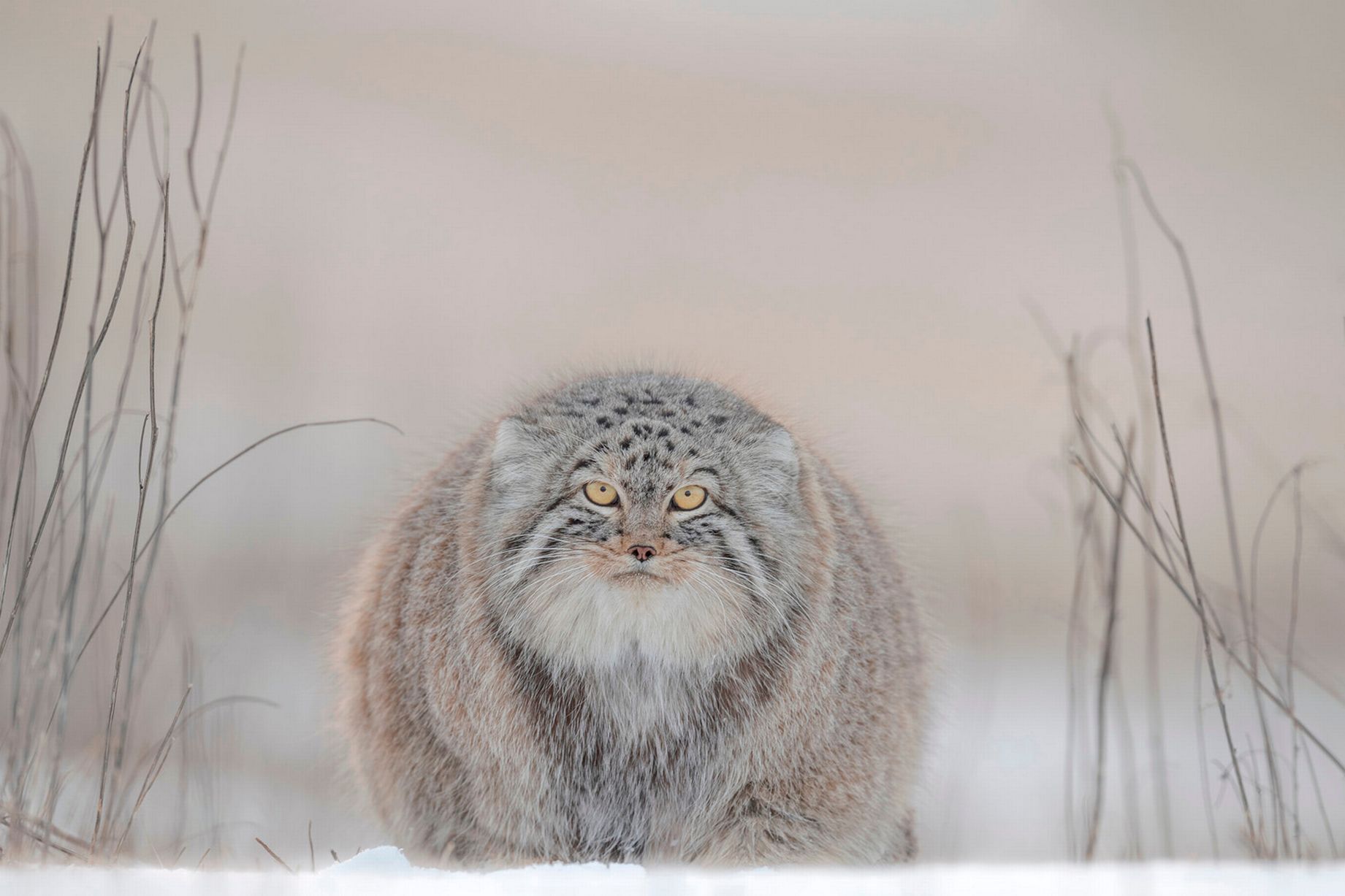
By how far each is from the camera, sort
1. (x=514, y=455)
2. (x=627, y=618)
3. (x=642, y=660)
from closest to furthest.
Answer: (x=627, y=618) → (x=642, y=660) → (x=514, y=455)

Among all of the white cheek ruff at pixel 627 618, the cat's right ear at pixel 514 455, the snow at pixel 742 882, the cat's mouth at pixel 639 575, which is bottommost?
the snow at pixel 742 882

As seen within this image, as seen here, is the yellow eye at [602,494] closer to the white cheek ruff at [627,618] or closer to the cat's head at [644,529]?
the cat's head at [644,529]

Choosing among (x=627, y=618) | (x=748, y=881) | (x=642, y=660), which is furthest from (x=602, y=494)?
(x=748, y=881)

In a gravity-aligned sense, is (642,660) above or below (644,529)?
below

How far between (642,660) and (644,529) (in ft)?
1.46

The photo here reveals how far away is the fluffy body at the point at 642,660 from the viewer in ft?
11.9

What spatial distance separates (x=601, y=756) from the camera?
3.80 meters

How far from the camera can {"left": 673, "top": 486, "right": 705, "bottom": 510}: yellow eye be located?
11.8ft

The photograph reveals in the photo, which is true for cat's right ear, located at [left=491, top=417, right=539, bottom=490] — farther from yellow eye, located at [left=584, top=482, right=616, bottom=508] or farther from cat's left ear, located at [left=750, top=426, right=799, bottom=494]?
cat's left ear, located at [left=750, top=426, right=799, bottom=494]

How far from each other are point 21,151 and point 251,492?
2.84m

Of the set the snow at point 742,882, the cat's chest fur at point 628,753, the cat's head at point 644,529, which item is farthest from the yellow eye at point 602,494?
the snow at point 742,882

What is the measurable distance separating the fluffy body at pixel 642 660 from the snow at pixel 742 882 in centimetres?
65

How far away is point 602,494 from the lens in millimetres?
3607

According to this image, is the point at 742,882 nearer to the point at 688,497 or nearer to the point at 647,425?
the point at 688,497
